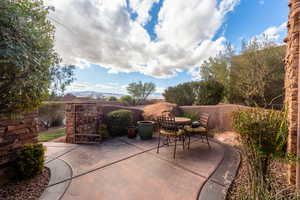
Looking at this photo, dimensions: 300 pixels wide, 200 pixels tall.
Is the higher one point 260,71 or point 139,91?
point 260,71

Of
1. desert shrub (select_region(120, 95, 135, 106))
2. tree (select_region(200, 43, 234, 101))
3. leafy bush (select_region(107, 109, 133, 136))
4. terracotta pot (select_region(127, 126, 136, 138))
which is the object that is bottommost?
terracotta pot (select_region(127, 126, 136, 138))

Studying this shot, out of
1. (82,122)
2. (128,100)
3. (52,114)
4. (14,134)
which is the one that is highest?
(128,100)

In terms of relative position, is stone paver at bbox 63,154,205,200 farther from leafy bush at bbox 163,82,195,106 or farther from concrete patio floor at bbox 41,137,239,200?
leafy bush at bbox 163,82,195,106

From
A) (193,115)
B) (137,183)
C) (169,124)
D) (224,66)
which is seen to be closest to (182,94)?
(193,115)

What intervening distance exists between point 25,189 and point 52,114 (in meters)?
7.57

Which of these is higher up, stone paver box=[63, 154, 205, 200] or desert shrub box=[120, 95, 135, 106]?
desert shrub box=[120, 95, 135, 106]

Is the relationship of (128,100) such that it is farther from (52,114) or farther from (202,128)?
(202,128)

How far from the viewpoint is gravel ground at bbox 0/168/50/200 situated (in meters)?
1.63

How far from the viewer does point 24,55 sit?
3.95ft

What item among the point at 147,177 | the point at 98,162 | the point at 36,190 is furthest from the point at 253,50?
the point at 36,190

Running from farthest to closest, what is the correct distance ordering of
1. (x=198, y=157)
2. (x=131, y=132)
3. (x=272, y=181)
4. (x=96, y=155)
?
(x=131, y=132) < (x=96, y=155) < (x=198, y=157) < (x=272, y=181)

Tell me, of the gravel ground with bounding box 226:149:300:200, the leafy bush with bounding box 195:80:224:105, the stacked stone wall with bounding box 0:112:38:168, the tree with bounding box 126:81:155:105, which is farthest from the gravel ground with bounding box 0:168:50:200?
the tree with bounding box 126:81:155:105

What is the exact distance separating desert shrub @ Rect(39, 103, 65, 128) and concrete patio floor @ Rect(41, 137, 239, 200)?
539cm

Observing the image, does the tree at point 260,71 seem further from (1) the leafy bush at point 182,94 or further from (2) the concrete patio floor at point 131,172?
(2) the concrete patio floor at point 131,172
